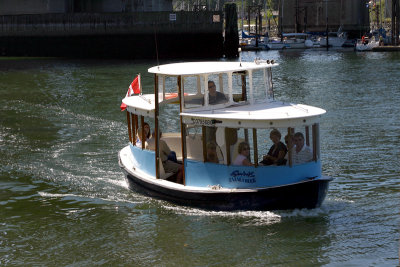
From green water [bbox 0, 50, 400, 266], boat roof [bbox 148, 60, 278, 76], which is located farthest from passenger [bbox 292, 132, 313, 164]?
boat roof [bbox 148, 60, 278, 76]

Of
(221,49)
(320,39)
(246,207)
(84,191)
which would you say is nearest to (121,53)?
(221,49)

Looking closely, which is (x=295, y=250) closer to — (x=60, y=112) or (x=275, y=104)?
(x=275, y=104)

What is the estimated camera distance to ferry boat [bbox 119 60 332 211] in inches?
593

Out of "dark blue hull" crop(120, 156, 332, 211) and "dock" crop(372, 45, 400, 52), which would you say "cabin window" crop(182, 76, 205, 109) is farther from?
"dock" crop(372, 45, 400, 52)

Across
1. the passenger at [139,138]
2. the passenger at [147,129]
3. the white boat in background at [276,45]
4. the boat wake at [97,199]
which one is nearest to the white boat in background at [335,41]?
the white boat in background at [276,45]

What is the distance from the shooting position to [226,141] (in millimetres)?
15391

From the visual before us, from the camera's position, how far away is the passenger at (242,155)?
603 inches

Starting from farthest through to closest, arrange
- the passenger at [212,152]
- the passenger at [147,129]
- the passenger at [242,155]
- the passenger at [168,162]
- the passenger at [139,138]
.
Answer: the passenger at [139,138], the passenger at [147,129], the passenger at [168,162], the passenger at [212,152], the passenger at [242,155]

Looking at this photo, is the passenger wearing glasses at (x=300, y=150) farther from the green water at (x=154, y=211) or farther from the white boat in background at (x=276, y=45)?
the white boat in background at (x=276, y=45)

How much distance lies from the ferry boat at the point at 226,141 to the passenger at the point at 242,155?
0.02 metres

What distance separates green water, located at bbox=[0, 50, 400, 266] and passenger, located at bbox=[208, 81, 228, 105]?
1046mm

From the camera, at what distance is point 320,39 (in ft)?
322

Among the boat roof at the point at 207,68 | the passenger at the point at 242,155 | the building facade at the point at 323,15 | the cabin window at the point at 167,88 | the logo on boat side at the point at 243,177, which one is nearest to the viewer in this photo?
the logo on boat side at the point at 243,177

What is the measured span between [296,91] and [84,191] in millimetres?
24113
